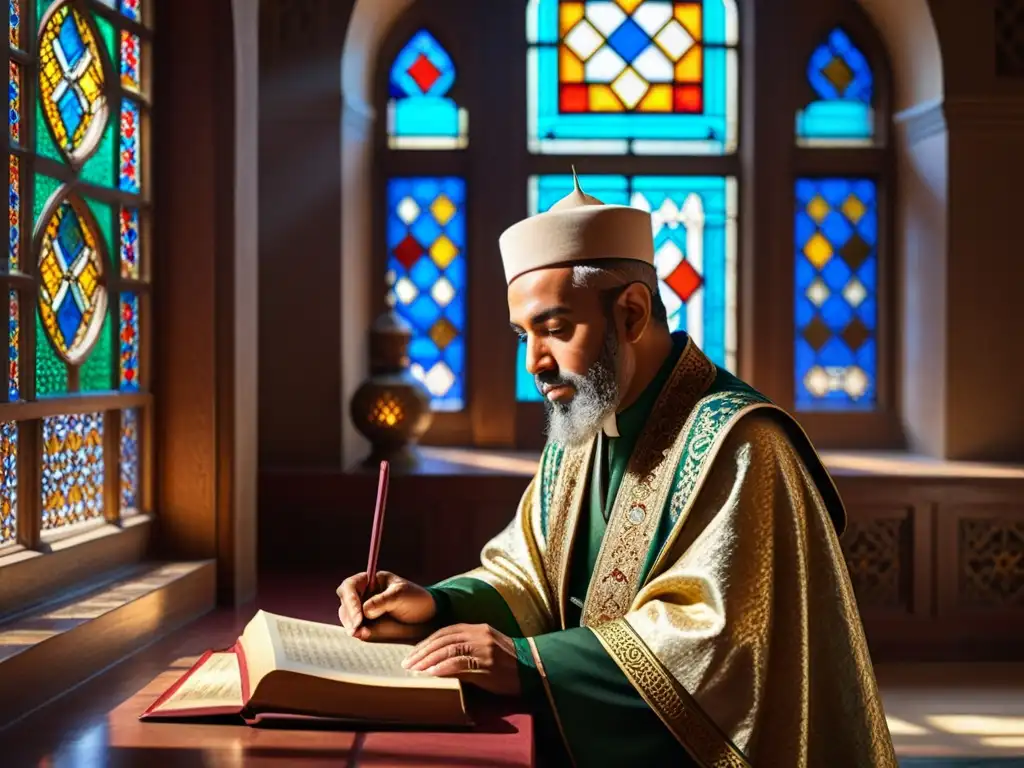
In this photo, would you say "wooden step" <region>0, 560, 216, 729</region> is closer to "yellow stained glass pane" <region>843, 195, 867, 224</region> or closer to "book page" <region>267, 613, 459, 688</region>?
"book page" <region>267, 613, 459, 688</region>

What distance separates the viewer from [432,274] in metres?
5.44

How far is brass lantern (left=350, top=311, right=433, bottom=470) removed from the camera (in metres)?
4.61

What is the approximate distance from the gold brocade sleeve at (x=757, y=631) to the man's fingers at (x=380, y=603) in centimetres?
40

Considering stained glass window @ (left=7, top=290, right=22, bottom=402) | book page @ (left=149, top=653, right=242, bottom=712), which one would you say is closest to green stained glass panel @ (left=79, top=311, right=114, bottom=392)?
stained glass window @ (left=7, top=290, right=22, bottom=402)

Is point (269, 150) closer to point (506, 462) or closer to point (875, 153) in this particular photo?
point (506, 462)

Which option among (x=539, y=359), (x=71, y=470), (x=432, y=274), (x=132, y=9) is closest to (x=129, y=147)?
(x=132, y=9)

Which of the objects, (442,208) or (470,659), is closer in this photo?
(470,659)

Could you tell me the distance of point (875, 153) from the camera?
5.48 metres

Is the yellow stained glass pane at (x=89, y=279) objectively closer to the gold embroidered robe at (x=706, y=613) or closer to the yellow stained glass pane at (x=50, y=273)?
the yellow stained glass pane at (x=50, y=273)

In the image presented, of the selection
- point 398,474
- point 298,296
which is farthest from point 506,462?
point 298,296

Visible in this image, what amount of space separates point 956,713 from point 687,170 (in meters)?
2.62

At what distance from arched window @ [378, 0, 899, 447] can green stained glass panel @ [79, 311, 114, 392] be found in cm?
238

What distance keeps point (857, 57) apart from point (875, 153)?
0.46 metres

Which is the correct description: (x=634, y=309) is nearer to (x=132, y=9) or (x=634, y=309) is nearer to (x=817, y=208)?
(x=132, y=9)
